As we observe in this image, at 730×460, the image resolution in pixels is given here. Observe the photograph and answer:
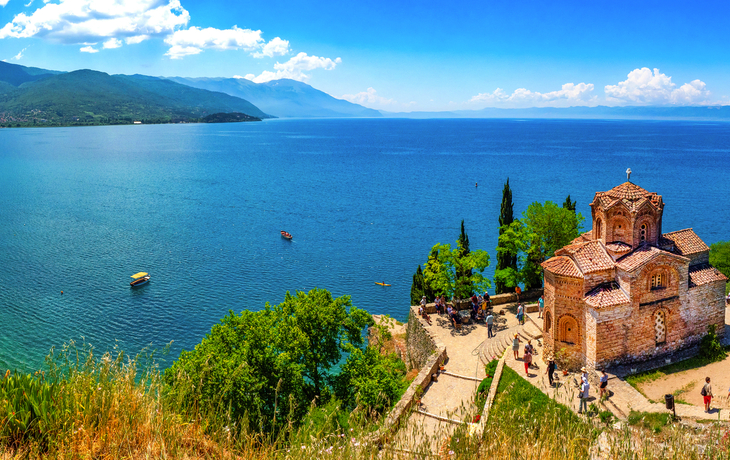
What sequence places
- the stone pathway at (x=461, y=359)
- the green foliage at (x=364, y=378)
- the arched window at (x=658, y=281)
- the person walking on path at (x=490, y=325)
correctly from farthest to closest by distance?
the person walking on path at (x=490, y=325)
the arched window at (x=658, y=281)
the stone pathway at (x=461, y=359)
the green foliage at (x=364, y=378)

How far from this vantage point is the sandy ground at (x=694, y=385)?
23047 millimetres

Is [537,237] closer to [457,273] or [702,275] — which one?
[457,273]

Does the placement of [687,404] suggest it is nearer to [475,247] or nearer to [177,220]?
[475,247]

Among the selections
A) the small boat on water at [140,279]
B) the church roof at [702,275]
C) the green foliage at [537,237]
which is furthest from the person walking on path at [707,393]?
the small boat on water at [140,279]

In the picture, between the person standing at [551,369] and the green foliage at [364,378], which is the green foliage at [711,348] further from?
the green foliage at [364,378]

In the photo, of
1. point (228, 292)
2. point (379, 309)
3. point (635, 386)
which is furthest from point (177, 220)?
point (635, 386)

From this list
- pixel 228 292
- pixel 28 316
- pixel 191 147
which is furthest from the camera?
pixel 191 147

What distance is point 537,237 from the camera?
126 feet

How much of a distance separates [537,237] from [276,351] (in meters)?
22.2

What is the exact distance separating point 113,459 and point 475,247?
57.6 m

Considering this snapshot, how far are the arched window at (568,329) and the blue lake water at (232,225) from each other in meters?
22.2

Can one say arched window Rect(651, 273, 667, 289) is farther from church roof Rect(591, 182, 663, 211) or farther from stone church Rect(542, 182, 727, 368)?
church roof Rect(591, 182, 663, 211)

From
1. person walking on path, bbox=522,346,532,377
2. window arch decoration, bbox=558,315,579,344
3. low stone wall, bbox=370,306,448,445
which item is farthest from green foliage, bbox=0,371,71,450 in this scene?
window arch decoration, bbox=558,315,579,344

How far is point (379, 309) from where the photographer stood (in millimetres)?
48031
